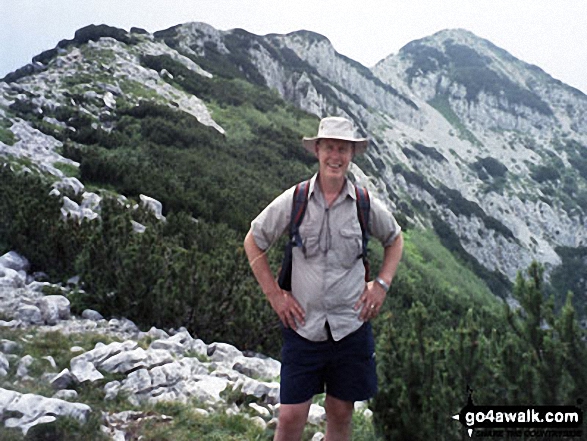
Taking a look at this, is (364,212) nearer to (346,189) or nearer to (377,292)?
(346,189)

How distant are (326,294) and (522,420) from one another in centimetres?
187

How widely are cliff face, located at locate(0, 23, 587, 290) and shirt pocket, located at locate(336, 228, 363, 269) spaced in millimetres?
13803

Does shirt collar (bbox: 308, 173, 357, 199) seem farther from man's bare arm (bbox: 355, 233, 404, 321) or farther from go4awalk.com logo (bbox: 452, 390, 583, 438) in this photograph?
go4awalk.com logo (bbox: 452, 390, 583, 438)

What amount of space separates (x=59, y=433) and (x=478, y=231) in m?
54.3

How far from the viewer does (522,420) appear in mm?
3256

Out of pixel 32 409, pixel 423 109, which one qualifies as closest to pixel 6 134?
pixel 32 409

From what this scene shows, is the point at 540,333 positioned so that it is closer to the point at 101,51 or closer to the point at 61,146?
the point at 61,146

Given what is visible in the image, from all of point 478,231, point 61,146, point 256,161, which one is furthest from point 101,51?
point 478,231

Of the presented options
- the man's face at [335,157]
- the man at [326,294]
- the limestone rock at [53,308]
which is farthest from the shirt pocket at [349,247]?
the limestone rock at [53,308]

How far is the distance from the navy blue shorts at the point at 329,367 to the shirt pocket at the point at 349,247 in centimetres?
47

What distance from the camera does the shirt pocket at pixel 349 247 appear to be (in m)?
2.81

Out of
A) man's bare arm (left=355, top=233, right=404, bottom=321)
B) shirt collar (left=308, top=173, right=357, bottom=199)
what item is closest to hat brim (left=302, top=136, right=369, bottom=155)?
shirt collar (left=308, top=173, right=357, bottom=199)

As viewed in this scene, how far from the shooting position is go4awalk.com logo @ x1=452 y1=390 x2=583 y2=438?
10.0ft

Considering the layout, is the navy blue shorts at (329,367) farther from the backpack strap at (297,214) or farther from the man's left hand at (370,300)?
the backpack strap at (297,214)
